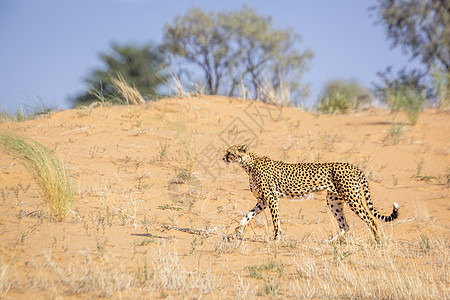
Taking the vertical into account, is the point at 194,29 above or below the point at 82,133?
above

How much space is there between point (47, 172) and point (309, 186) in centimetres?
343

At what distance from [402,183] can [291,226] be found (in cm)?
341

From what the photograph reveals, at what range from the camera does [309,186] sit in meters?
6.21

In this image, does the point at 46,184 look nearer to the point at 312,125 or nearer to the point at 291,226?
the point at 291,226

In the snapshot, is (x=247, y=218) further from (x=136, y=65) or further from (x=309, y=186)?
(x=136, y=65)

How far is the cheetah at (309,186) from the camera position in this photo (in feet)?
19.9

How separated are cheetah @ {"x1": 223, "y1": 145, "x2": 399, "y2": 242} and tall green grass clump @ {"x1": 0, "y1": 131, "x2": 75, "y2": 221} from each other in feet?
7.27

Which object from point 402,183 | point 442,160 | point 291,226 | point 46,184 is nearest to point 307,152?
point 402,183

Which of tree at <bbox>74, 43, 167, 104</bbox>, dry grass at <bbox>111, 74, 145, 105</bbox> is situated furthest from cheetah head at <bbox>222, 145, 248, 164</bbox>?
tree at <bbox>74, 43, 167, 104</bbox>

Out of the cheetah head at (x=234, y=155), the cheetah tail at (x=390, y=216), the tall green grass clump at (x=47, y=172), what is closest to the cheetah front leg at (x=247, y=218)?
the cheetah head at (x=234, y=155)

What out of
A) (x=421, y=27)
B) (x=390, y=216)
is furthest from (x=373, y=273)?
(x=421, y=27)

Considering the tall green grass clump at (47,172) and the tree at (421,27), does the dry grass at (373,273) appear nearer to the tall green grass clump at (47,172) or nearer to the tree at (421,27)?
the tall green grass clump at (47,172)

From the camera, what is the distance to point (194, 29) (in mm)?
23438

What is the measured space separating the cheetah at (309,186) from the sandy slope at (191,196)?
0.30m
